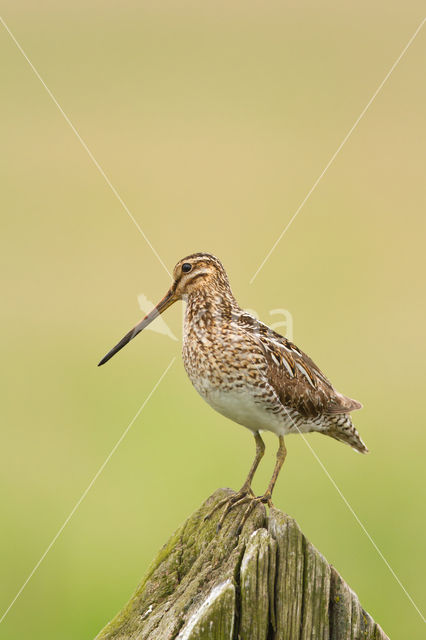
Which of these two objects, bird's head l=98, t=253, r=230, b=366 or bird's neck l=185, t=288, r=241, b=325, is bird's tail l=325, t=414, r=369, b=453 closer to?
bird's neck l=185, t=288, r=241, b=325

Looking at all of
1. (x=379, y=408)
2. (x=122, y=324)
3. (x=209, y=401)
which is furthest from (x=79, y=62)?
(x=209, y=401)

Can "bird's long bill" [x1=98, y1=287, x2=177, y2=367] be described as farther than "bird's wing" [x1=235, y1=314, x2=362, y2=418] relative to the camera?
No

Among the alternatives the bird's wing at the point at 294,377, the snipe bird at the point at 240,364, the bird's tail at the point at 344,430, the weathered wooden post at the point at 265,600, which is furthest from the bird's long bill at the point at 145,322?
the weathered wooden post at the point at 265,600

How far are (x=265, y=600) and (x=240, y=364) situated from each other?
1774 mm

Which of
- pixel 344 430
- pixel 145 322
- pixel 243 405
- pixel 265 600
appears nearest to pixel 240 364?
pixel 243 405

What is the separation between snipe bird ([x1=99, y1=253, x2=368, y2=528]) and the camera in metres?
4.24

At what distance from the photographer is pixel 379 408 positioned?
882 cm

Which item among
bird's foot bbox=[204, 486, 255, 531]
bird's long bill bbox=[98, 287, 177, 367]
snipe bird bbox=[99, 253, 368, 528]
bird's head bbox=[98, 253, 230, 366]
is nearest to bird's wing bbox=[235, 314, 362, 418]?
snipe bird bbox=[99, 253, 368, 528]

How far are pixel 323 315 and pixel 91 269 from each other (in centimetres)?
296

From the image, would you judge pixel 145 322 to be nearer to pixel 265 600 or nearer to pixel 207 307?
pixel 207 307

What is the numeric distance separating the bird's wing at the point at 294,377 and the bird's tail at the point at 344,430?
0.09 m

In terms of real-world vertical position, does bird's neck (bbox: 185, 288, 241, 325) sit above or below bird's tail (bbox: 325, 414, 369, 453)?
above

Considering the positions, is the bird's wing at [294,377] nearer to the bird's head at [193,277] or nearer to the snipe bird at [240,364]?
the snipe bird at [240,364]

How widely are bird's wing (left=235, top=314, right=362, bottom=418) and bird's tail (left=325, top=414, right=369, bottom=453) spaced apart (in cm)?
9
